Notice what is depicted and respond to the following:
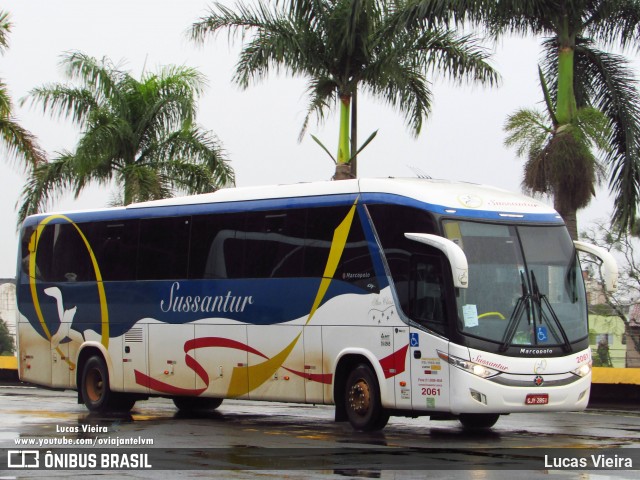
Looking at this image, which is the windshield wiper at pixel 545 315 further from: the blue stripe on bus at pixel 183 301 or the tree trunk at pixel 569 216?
the tree trunk at pixel 569 216

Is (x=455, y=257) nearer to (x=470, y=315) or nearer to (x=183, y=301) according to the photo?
(x=470, y=315)

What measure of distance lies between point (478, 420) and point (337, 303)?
8.40ft

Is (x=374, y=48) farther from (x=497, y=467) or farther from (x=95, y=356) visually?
(x=497, y=467)

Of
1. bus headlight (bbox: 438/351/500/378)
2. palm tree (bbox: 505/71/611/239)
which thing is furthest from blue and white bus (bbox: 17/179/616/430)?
palm tree (bbox: 505/71/611/239)

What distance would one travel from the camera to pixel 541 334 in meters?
14.9

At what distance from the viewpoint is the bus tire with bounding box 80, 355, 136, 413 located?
19641 mm

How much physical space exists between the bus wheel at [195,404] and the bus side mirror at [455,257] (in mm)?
6749

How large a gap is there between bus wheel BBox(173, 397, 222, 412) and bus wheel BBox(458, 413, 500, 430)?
5.05 metres

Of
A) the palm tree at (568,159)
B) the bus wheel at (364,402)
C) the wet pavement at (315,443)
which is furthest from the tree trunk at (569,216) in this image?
the bus wheel at (364,402)

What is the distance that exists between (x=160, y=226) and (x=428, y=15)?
292 inches

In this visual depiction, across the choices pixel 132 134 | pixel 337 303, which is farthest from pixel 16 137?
pixel 337 303

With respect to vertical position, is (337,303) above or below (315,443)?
above

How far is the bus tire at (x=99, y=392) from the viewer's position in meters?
19.6

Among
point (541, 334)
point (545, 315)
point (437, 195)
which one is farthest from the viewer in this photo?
point (437, 195)
